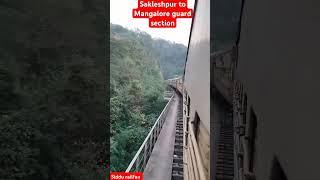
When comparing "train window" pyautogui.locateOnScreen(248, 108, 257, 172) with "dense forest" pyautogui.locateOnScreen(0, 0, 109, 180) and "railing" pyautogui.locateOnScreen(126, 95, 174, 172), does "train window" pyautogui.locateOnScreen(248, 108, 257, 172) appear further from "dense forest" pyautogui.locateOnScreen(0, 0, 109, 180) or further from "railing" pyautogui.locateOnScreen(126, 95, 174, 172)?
"dense forest" pyautogui.locateOnScreen(0, 0, 109, 180)

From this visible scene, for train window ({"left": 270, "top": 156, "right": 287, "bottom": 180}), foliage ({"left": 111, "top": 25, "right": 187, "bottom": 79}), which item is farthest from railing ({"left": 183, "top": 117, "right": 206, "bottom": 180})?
foliage ({"left": 111, "top": 25, "right": 187, "bottom": 79})

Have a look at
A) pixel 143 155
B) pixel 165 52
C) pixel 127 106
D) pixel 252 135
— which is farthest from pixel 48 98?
pixel 165 52

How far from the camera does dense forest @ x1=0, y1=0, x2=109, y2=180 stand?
4.36 meters

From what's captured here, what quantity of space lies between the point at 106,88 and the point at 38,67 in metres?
1.66

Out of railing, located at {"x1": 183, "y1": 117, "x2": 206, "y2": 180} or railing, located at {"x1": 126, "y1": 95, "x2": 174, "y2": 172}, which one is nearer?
railing, located at {"x1": 183, "y1": 117, "x2": 206, "y2": 180}

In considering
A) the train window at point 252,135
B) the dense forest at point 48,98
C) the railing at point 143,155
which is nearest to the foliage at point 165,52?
the dense forest at point 48,98

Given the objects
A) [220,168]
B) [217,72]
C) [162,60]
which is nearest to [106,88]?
[217,72]

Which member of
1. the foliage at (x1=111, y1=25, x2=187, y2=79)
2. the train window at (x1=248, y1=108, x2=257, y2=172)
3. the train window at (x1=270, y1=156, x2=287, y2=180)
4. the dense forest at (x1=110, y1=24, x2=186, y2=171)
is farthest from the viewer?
the foliage at (x1=111, y1=25, x2=187, y2=79)

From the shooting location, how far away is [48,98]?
17.8 feet

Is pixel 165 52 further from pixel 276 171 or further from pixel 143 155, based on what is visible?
pixel 276 171

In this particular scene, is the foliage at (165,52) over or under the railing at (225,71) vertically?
over

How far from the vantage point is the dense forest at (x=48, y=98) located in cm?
436

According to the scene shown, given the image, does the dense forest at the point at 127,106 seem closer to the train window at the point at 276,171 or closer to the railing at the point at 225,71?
the railing at the point at 225,71

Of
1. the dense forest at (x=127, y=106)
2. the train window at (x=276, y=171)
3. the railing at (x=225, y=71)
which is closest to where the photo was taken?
the train window at (x=276, y=171)
